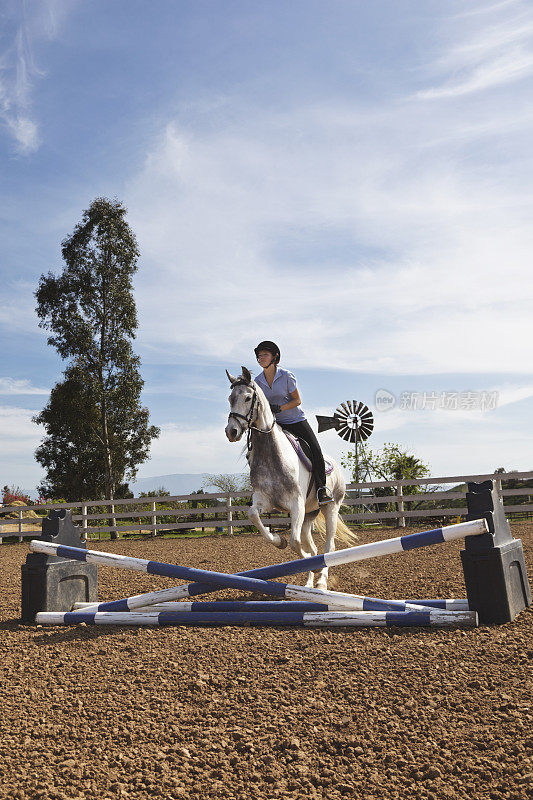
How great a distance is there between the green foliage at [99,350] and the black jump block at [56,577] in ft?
70.0

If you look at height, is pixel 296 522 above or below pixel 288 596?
above

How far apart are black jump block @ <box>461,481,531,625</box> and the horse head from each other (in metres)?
2.04

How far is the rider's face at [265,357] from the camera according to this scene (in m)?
6.44

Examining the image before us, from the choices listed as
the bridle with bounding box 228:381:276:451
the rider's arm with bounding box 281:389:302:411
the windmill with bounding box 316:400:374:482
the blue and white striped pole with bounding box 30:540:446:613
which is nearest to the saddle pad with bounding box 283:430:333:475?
the rider's arm with bounding box 281:389:302:411

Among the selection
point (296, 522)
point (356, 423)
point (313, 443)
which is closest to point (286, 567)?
point (296, 522)

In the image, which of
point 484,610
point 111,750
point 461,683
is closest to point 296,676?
point 461,683

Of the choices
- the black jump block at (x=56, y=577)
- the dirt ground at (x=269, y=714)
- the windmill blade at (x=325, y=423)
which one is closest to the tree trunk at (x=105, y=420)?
the windmill blade at (x=325, y=423)

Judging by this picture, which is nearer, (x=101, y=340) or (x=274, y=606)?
(x=274, y=606)

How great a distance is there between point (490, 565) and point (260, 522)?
6.31 feet

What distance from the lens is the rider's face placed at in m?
6.44

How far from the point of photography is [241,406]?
5.56 meters

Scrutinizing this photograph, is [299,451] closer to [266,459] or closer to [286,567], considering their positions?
[266,459]

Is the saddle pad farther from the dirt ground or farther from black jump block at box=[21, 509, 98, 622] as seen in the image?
black jump block at box=[21, 509, 98, 622]

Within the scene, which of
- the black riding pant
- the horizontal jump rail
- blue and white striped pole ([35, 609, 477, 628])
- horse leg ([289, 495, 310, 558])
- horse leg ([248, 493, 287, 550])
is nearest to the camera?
blue and white striped pole ([35, 609, 477, 628])
